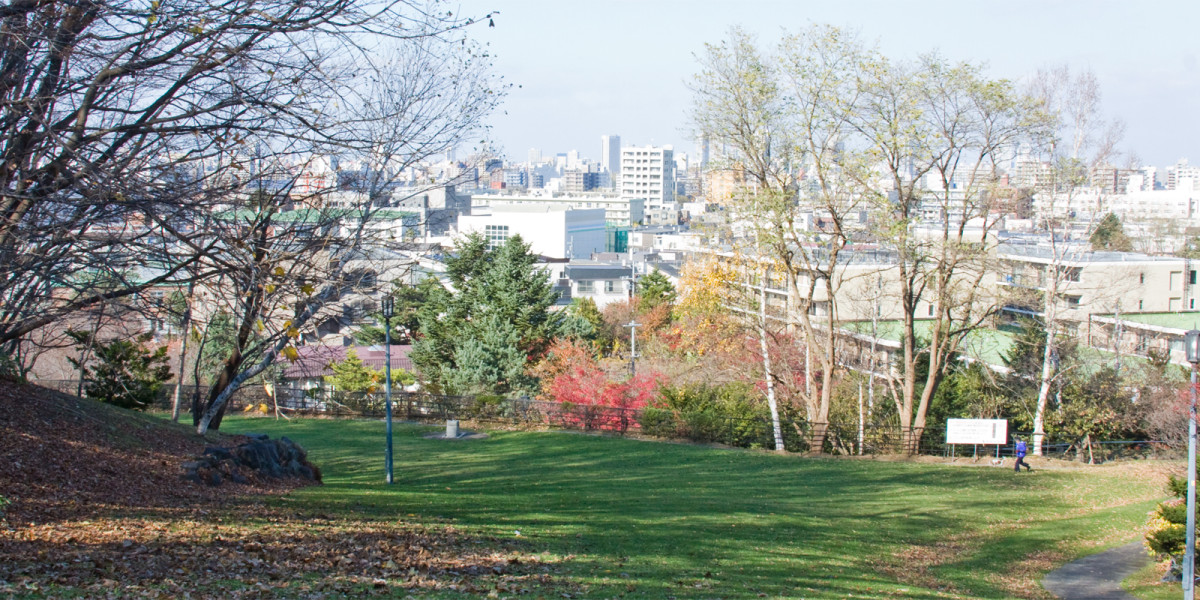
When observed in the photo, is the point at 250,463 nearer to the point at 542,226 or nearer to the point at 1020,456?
the point at 1020,456

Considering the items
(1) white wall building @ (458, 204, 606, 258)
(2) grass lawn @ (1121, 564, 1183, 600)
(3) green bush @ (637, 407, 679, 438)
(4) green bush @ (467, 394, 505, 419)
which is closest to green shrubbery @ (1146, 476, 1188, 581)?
(2) grass lawn @ (1121, 564, 1183, 600)

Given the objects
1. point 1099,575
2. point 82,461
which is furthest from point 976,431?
point 82,461

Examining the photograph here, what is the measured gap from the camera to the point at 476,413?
109 feet

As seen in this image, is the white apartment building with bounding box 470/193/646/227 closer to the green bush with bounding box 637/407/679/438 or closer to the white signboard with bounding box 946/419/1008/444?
the green bush with bounding box 637/407/679/438

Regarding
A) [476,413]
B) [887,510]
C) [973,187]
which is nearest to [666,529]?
[887,510]

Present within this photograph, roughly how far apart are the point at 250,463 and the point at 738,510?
8598 millimetres

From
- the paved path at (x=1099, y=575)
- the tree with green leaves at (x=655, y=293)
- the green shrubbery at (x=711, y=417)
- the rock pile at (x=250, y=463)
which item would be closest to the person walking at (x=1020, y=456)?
the green shrubbery at (x=711, y=417)

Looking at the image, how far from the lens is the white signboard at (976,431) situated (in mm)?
26500

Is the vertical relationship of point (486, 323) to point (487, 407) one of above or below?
above

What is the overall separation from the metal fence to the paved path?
1177 centimetres

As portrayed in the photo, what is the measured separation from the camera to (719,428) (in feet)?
96.2

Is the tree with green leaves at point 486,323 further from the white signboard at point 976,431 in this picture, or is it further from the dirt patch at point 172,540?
the dirt patch at point 172,540

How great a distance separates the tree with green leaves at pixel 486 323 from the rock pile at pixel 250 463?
20.6 metres

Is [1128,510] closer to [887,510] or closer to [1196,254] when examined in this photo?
[887,510]
